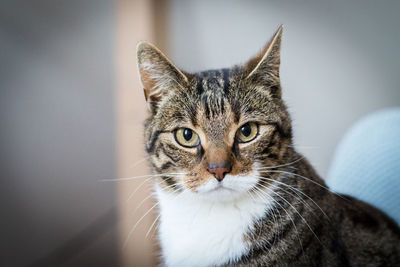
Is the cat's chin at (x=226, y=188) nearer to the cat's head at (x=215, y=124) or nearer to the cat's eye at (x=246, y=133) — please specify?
the cat's head at (x=215, y=124)

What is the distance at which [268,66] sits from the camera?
1.05 metres

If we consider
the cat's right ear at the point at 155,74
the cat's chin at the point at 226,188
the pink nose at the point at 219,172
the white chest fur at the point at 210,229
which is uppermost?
the cat's right ear at the point at 155,74

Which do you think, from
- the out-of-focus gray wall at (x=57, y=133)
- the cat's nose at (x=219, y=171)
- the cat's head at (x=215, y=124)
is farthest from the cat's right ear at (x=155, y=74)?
the out-of-focus gray wall at (x=57, y=133)

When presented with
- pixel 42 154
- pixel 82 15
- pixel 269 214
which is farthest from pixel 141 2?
pixel 269 214

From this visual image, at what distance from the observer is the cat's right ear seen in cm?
102

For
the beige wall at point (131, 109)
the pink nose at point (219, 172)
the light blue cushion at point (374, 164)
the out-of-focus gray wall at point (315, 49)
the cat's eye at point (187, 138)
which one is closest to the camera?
the pink nose at point (219, 172)

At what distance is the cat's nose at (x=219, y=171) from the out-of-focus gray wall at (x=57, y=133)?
69 cm

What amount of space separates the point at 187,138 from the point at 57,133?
32.3 inches

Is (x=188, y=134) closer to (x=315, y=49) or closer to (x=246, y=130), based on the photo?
(x=246, y=130)

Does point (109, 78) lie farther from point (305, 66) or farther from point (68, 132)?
point (305, 66)

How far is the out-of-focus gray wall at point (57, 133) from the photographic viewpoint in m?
1.19

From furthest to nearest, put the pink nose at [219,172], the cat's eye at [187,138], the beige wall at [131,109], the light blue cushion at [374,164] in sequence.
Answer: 1. the beige wall at [131,109]
2. the light blue cushion at [374,164]
3. the cat's eye at [187,138]
4. the pink nose at [219,172]

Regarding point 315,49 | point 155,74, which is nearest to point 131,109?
point 155,74

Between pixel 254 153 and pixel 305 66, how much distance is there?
1604mm
